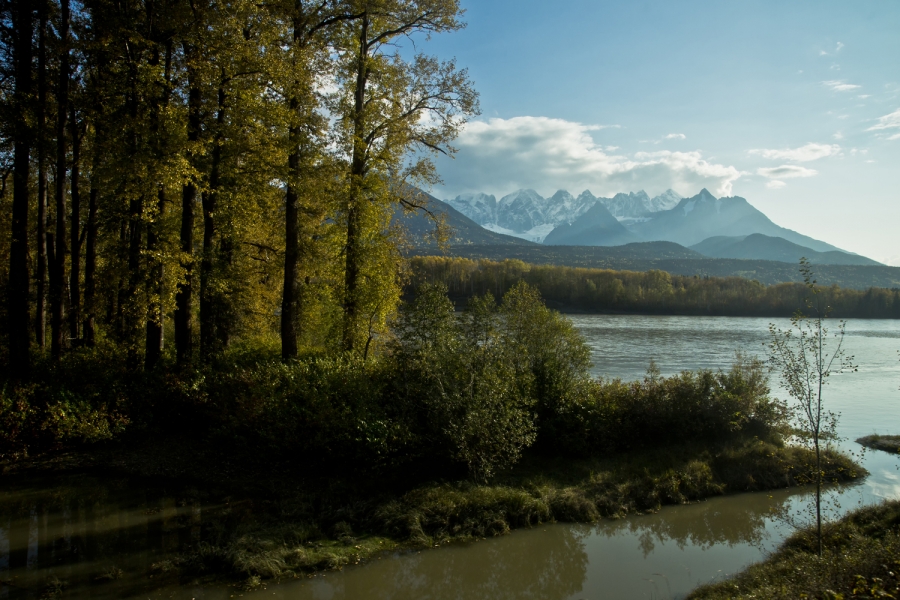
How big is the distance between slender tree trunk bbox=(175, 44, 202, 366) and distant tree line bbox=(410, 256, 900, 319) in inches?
3809

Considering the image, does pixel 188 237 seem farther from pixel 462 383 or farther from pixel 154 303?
pixel 462 383

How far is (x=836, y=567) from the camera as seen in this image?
8.37 meters

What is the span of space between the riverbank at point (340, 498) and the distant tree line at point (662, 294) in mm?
97873

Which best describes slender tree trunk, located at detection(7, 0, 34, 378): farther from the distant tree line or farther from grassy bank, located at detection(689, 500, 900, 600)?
the distant tree line

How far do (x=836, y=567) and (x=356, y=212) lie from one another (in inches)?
599

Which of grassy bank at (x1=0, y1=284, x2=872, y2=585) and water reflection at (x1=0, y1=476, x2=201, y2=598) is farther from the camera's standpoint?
grassy bank at (x1=0, y1=284, x2=872, y2=585)

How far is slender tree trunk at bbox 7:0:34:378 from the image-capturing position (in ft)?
43.9

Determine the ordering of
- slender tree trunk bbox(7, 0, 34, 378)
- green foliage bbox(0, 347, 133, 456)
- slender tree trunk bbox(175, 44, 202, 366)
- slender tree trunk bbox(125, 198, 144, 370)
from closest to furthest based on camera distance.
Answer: green foliage bbox(0, 347, 133, 456)
slender tree trunk bbox(7, 0, 34, 378)
slender tree trunk bbox(175, 44, 202, 366)
slender tree trunk bbox(125, 198, 144, 370)

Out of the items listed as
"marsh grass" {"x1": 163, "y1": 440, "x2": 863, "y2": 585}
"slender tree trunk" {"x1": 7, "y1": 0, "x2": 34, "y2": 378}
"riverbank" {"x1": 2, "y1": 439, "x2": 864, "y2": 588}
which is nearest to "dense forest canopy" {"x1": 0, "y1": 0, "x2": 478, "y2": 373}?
"slender tree trunk" {"x1": 7, "y1": 0, "x2": 34, "y2": 378}

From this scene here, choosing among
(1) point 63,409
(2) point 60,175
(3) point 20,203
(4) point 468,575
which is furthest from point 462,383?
(2) point 60,175

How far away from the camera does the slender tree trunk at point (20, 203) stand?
43.9ft

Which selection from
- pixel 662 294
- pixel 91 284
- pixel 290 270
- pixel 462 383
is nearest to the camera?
pixel 462 383

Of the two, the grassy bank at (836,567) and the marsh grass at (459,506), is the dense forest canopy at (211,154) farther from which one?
the grassy bank at (836,567)

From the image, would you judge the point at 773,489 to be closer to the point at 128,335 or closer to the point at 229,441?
the point at 229,441
